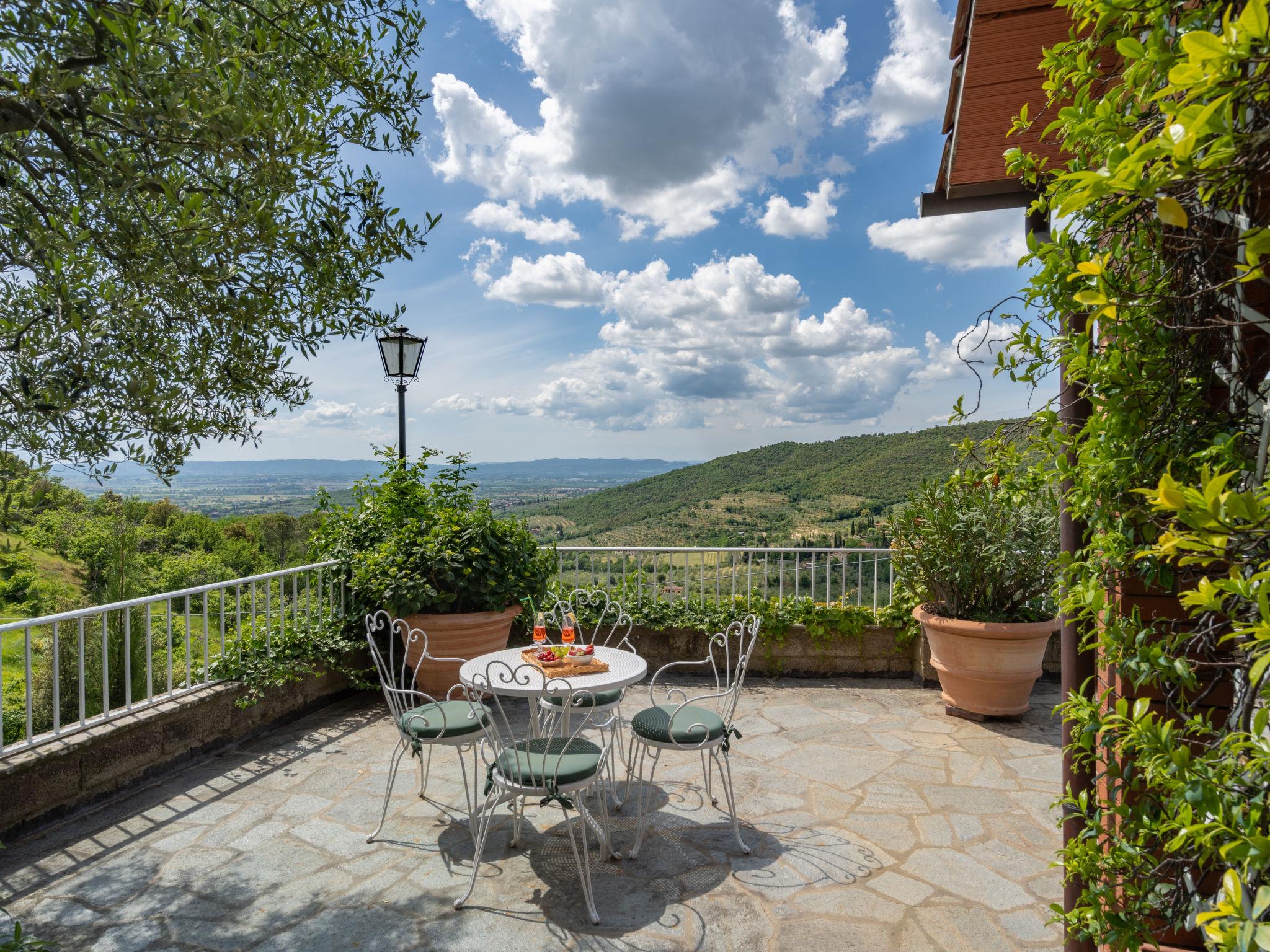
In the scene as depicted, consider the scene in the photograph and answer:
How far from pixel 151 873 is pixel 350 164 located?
10.1 feet

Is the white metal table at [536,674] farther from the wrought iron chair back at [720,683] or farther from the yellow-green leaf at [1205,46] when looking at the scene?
the yellow-green leaf at [1205,46]

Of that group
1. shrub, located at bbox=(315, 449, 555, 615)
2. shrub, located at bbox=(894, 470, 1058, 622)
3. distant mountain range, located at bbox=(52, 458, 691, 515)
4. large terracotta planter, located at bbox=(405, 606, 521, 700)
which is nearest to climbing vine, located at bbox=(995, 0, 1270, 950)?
distant mountain range, located at bbox=(52, 458, 691, 515)

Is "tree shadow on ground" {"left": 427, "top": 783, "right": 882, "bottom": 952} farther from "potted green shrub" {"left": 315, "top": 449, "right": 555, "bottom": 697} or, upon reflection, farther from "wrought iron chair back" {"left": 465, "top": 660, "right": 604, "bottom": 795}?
"potted green shrub" {"left": 315, "top": 449, "right": 555, "bottom": 697}

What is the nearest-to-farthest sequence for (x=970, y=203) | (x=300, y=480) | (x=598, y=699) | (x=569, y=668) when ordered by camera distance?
(x=970, y=203) < (x=569, y=668) < (x=598, y=699) < (x=300, y=480)

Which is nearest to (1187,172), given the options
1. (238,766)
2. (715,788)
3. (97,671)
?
(715,788)

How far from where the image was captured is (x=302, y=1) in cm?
236

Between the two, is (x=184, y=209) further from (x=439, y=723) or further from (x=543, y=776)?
(x=439, y=723)

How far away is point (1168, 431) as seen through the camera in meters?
1.34

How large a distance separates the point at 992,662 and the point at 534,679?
3.24 m

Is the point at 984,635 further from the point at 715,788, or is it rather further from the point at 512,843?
the point at 512,843

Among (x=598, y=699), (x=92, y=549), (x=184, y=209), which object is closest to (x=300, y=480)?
(x=92, y=549)

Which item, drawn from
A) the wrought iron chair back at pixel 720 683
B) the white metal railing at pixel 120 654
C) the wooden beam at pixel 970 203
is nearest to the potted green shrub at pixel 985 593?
the wrought iron chair back at pixel 720 683

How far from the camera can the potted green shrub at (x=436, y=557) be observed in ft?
17.0

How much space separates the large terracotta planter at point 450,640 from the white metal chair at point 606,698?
1.55ft
